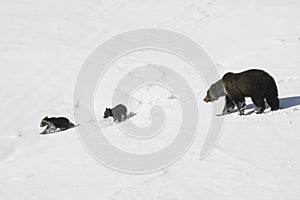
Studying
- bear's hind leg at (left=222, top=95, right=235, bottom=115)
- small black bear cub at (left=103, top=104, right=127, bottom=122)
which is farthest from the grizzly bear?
small black bear cub at (left=103, top=104, right=127, bottom=122)

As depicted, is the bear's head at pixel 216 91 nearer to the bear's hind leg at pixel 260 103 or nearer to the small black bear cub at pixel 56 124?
the bear's hind leg at pixel 260 103

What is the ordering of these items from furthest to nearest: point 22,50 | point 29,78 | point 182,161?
point 22,50, point 29,78, point 182,161

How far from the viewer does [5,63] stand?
83.0 feet

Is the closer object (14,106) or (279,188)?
(279,188)

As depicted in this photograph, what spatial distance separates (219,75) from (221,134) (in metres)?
9.09

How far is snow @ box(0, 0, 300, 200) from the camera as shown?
791cm

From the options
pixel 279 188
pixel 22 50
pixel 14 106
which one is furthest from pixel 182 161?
pixel 22 50

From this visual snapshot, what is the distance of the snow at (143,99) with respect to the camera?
7.91 meters

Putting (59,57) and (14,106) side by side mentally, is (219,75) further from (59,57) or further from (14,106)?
(59,57)

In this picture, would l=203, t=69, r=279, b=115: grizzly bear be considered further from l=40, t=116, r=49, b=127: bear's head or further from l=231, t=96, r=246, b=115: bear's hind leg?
l=40, t=116, r=49, b=127: bear's head

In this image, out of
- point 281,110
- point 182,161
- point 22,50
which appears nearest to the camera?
point 182,161

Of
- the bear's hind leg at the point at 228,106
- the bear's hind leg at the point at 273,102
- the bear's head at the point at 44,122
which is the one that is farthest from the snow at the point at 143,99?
the bear's hind leg at the point at 228,106

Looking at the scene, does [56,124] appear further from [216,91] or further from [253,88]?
[253,88]

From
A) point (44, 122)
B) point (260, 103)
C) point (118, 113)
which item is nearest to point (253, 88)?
point (260, 103)
